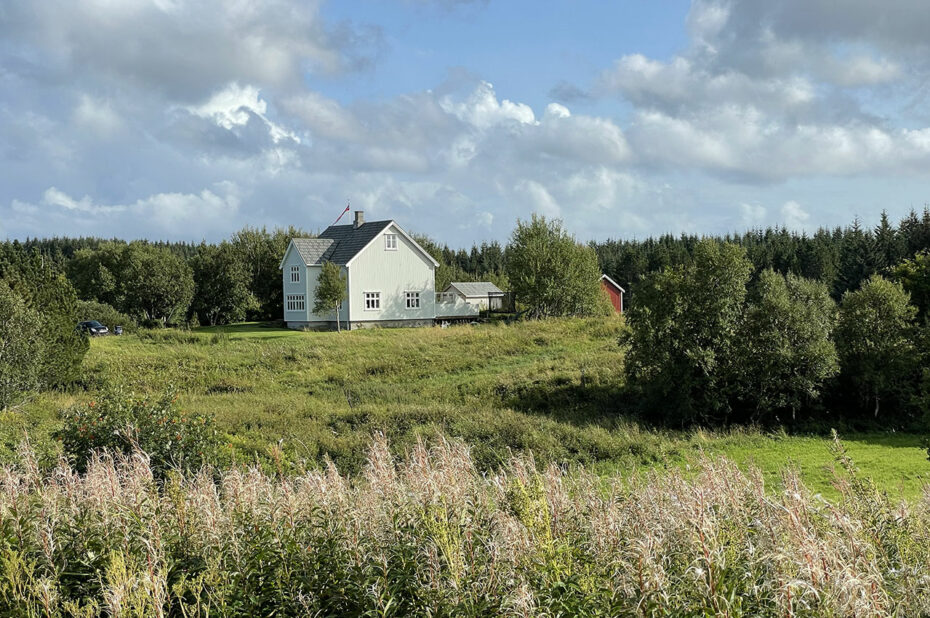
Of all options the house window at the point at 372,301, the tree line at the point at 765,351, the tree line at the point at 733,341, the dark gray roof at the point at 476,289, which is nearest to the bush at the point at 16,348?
the tree line at the point at 733,341

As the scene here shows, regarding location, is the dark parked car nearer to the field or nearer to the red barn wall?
the field

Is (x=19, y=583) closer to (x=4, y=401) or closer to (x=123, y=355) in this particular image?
(x=4, y=401)

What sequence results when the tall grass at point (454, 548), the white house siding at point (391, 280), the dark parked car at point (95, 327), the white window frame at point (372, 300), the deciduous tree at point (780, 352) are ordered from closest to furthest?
the tall grass at point (454, 548), the deciduous tree at point (780, 352), the dark parked car at point (95, 327), the white house siding at point (391, 280), the white window frame at point (372, 300)

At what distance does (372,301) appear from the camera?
5353cm

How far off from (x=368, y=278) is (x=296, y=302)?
20.2 feet

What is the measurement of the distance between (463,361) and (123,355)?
670 inches

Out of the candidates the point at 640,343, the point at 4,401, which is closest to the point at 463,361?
the point at 640,343

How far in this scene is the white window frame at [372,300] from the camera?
53.2 m

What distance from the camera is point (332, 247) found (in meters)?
56.0

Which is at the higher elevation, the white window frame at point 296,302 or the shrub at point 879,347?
the white window frame at point 296,302

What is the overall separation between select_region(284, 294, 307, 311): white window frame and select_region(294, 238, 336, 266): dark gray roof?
2.80m

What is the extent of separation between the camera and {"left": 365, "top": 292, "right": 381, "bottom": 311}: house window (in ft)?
175

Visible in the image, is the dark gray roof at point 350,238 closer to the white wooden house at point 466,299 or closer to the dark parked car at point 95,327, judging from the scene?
the white wooden house at point 466,299

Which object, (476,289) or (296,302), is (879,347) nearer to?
(296,302)
